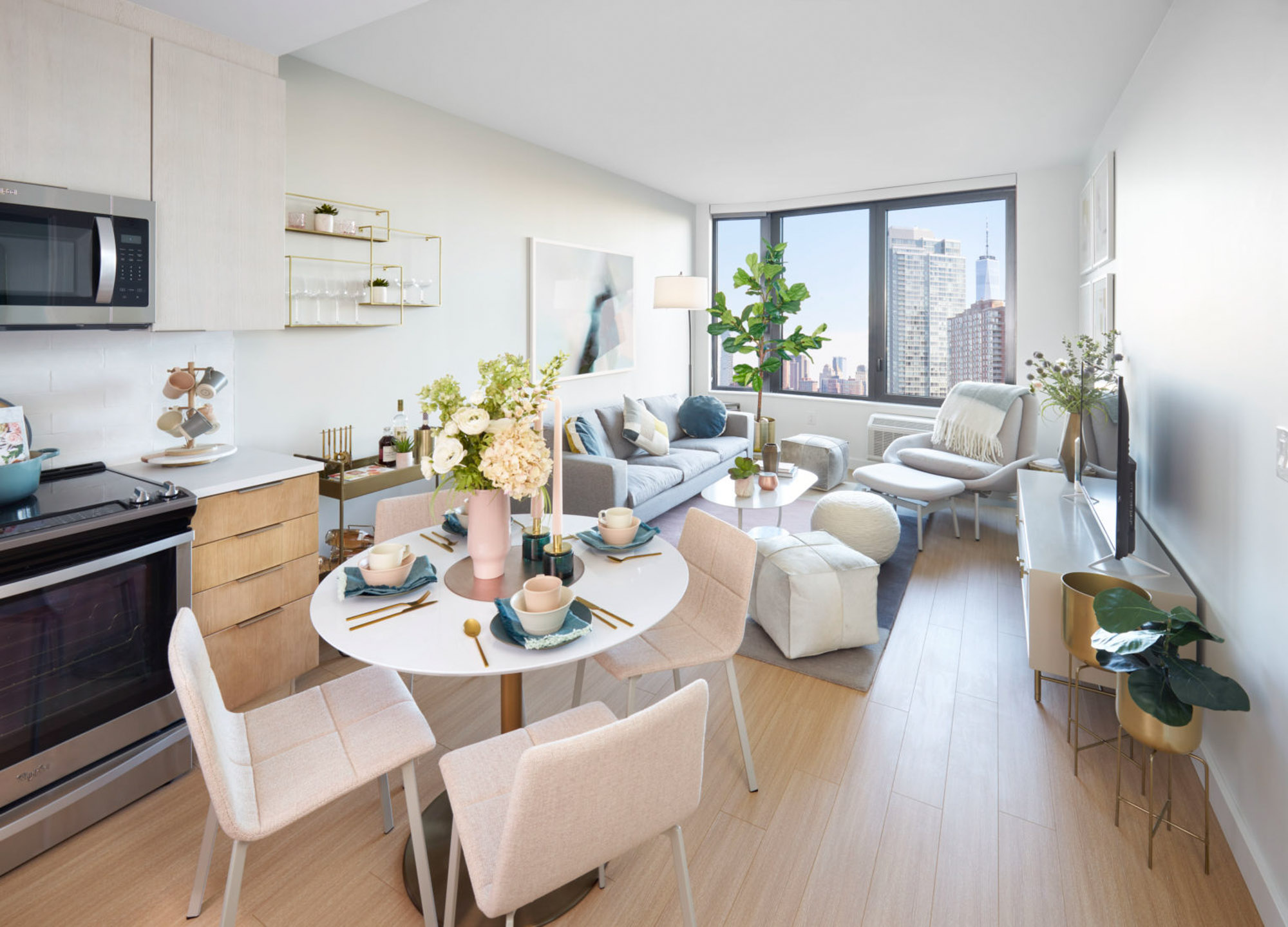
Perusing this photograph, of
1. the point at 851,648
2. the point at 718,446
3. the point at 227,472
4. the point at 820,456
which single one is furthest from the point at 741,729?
the point at 820,456

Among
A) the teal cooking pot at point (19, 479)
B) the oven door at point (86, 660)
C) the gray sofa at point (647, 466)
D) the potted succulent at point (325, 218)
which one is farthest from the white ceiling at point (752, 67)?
the gray sofa at point (647, 466)

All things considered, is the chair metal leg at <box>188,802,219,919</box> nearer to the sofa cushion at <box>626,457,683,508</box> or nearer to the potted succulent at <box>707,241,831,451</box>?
Result: the sofa cushion at <box>626,457,683,508</box>

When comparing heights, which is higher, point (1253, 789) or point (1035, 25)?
point (1035, 25)

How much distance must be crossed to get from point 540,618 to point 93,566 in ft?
4.39

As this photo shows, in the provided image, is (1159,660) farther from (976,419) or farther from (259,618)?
(976,419)

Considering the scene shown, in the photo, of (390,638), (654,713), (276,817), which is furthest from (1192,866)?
(276,817)

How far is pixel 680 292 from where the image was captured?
531cm

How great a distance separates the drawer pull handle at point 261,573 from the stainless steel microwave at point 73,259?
0.91 meters

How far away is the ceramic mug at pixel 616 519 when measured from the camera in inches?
79.4

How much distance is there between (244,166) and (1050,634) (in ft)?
11.3

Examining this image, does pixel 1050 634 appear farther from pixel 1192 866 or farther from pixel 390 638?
pixel 390 638

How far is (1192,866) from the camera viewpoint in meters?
1.74

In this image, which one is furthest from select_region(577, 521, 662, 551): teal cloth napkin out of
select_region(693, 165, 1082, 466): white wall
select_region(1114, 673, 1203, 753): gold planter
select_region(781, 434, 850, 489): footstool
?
select_region(693, 165, 1082, 466): white wall

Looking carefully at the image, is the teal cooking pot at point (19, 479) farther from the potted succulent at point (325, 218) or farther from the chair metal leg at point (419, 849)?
the potted succulent at point (325, 218)
